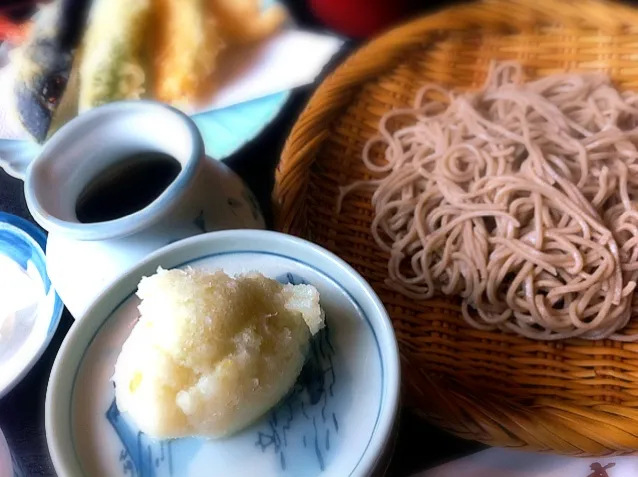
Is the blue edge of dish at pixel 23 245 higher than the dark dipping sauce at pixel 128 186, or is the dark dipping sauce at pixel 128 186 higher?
the dark dipping sauce at pixel 128 186

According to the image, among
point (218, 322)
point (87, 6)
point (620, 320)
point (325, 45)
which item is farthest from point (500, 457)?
point (87, 6)

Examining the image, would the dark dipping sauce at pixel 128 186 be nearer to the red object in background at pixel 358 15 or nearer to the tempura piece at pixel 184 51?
the tempura piece at pixel 184 51

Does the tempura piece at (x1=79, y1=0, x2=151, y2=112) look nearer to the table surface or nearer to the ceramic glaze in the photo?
the table surface

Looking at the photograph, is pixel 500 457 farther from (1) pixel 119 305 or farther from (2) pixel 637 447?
(1) pixel 119 305

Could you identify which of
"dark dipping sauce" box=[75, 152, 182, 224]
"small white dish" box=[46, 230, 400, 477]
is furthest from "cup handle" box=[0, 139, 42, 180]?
"small white dish" box=[46, 230, 400, 477]

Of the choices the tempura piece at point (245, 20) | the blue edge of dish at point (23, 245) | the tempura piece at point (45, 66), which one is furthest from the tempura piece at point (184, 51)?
the blue edge of dish at point (23, 245)

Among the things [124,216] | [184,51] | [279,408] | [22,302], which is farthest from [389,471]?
[184,51]

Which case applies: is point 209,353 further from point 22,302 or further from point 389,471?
point 22,302
